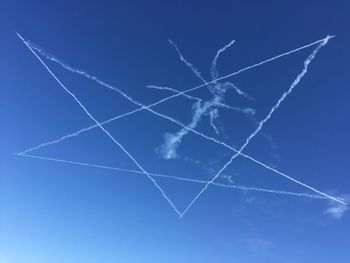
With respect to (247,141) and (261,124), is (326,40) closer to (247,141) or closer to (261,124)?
(261,124)

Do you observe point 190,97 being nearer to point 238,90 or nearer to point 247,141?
point 238,90

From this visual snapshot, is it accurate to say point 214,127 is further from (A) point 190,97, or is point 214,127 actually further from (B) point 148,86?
(B) point 148,86

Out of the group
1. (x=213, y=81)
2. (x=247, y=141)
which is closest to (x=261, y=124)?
(x=247, y=141)

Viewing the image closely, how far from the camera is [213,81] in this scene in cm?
1939

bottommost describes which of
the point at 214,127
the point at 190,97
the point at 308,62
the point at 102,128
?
the point at 102,128

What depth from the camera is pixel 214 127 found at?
20.1 metres

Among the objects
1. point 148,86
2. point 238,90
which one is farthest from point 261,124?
point 148,86

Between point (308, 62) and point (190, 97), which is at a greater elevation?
point (308, 62)

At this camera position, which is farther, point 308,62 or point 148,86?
point 148,86

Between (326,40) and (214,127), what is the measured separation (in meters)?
11.4

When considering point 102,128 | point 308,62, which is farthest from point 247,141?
point 102,128

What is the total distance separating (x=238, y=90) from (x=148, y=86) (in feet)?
26.6

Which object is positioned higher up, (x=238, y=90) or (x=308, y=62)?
(x=308, y=62)

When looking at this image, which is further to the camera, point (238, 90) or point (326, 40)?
point (238, 90)
